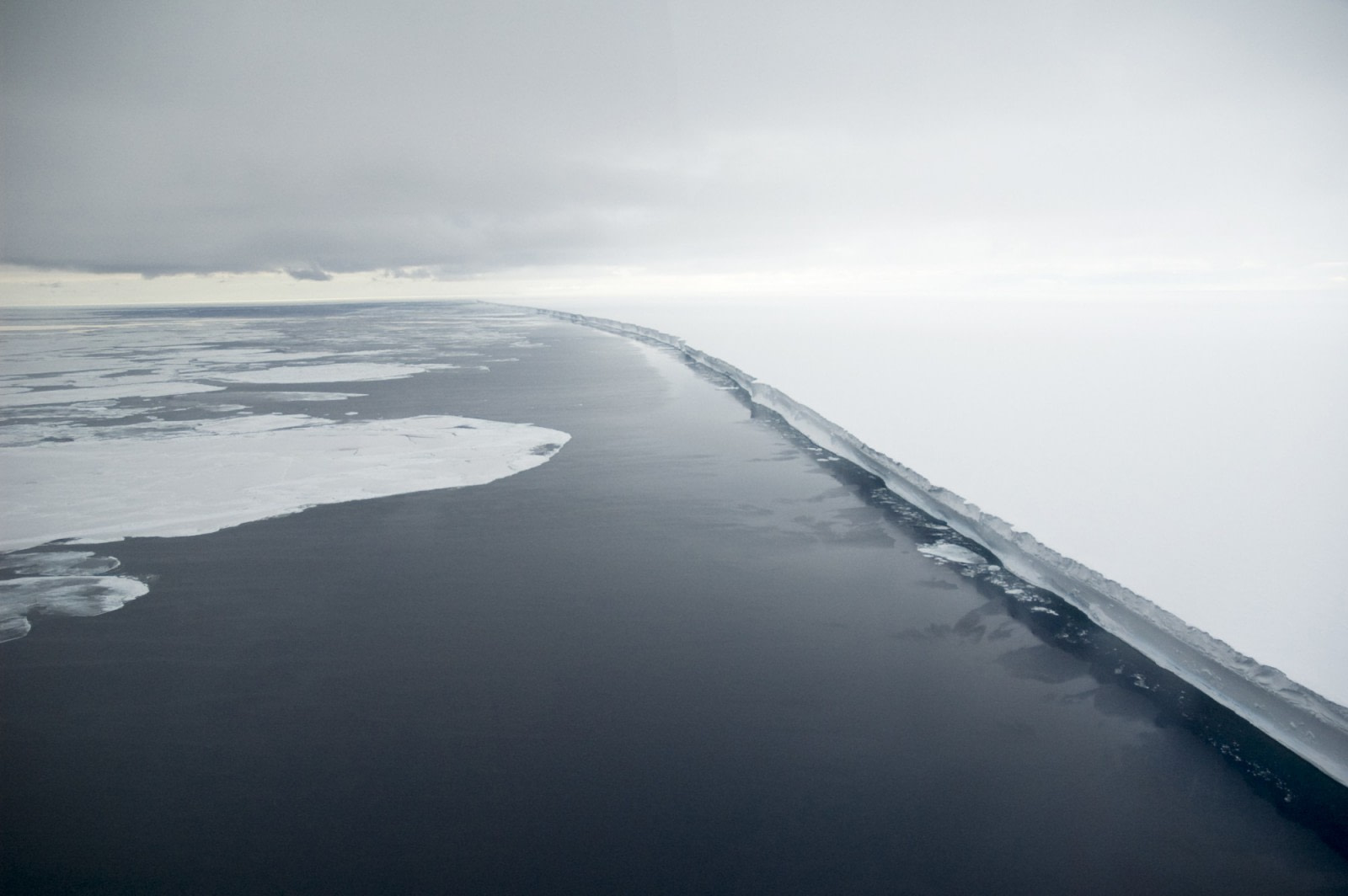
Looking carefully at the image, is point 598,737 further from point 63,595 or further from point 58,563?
point 58,563

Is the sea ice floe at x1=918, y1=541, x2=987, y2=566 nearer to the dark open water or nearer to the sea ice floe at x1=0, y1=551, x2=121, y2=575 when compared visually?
the dark open water

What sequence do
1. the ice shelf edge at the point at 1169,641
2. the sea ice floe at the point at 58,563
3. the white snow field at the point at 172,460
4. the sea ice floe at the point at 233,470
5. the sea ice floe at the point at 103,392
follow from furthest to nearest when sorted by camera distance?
the sea ice floe at the point at 103,392
the sea ice floe at the point at 233,470
the white snow field at the point at 172,460
the sea ice floe at the point at 58,563
the ice shelf edge at the point at 1169,641

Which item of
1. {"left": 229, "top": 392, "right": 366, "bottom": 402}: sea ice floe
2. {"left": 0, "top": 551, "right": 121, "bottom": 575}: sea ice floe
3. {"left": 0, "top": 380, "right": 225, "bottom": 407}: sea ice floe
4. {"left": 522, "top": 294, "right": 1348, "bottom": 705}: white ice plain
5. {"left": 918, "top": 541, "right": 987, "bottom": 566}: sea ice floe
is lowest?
{"left": 0, "top": 551, "right": 121, "bottom": 575}: sea ice floe

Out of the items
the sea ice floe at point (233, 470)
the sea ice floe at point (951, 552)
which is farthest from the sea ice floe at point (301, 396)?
the sea ice floe at point (951, 552)

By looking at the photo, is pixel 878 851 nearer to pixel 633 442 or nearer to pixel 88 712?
pixel 88 712

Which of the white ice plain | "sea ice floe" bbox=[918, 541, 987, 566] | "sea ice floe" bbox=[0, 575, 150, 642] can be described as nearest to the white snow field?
"sea ice floe" bbox=[0, 575, 150, 642]

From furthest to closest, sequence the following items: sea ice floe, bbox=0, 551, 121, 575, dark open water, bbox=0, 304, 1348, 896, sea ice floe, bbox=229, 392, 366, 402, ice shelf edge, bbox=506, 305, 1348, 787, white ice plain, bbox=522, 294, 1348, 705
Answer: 1. sea ice floe, bbox=229, 392, 366, 402
2. sea ice floe, bbox=0, 551, 121, 575
3. white ice plain, bbox=522, 294, 1348, 705
4. ice shelf edge, bbox=506, 305, 1348, 787
5. dark open water, bbox=0, 304, 1348, 896

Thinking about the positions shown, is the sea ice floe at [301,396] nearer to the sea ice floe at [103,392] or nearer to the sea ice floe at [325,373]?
the sea ice floe at [103,392]
